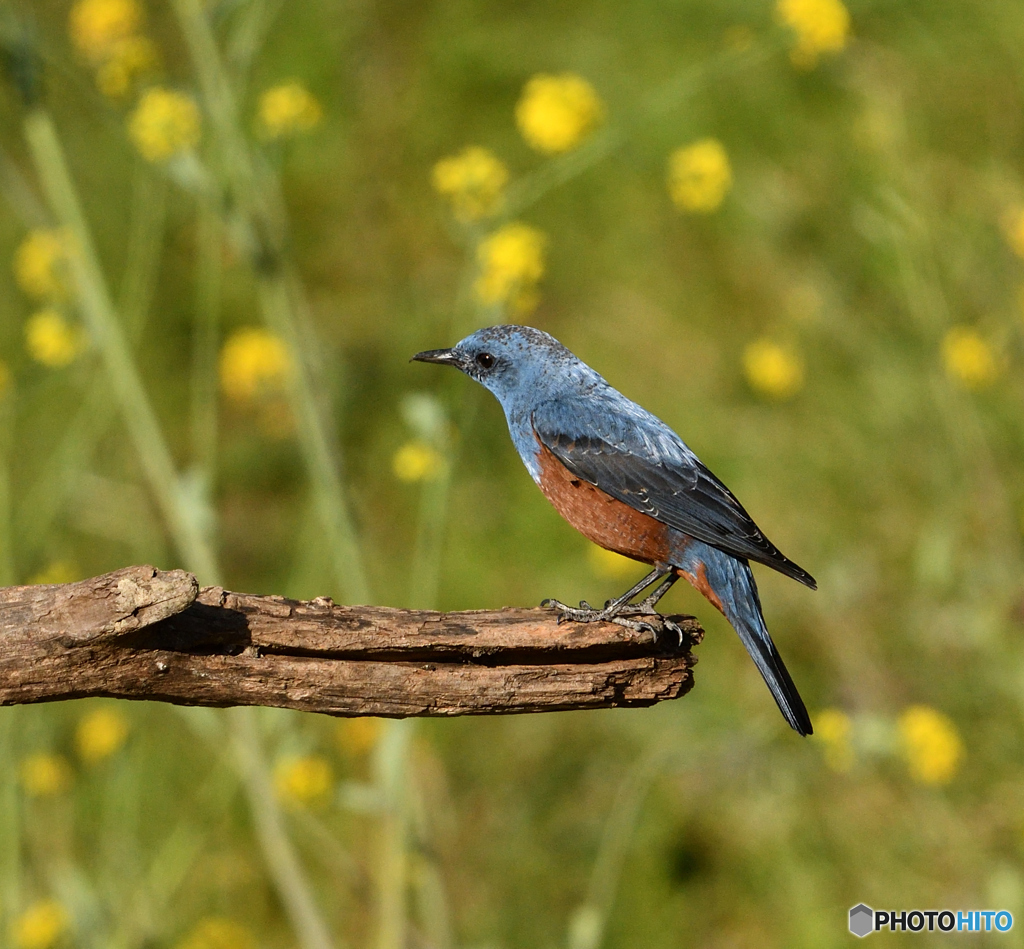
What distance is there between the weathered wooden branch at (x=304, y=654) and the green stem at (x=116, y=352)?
1.34 metres

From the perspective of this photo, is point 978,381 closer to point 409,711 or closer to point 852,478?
point 852,478

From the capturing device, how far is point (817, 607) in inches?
223

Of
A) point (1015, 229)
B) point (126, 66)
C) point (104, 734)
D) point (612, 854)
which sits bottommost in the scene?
point (612, 854)

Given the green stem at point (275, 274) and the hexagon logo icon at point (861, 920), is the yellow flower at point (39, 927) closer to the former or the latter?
the green stem at point (275, 274)

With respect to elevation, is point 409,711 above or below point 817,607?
above

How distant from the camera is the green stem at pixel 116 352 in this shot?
430cm

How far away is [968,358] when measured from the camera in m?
5.39

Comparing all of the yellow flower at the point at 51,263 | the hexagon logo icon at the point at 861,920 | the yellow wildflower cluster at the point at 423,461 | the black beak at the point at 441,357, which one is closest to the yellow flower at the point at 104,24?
the yellow flower at the point at 51,263

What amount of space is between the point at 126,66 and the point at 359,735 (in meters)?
3.06

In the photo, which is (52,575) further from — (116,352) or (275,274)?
(275,274)

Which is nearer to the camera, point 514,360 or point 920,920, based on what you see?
point 514,360

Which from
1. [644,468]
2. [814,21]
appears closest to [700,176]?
[814,21]

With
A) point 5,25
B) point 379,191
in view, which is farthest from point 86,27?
point 379,191

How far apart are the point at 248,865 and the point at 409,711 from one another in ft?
10.3
